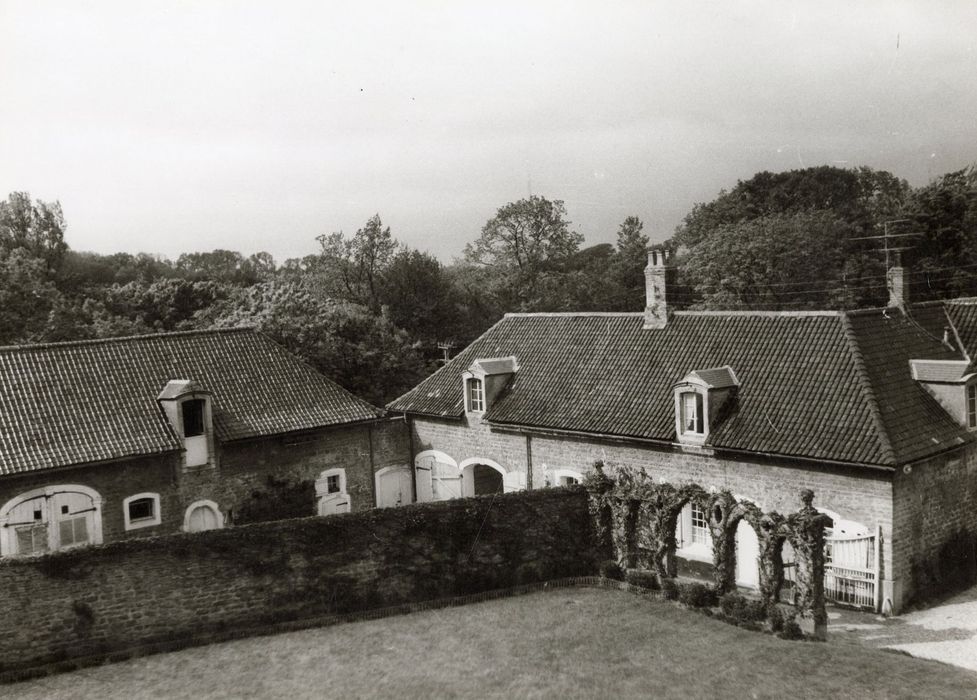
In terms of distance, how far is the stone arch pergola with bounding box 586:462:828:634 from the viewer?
18.5 m

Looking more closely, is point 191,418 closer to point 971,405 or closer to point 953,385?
point 953,385

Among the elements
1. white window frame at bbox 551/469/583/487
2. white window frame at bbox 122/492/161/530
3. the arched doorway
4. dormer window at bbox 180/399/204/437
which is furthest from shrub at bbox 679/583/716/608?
white window frame at bbox 122/492/161/530

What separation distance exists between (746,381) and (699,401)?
173 cm

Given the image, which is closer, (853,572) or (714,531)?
(714,531)

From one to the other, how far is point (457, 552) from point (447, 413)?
398 inches

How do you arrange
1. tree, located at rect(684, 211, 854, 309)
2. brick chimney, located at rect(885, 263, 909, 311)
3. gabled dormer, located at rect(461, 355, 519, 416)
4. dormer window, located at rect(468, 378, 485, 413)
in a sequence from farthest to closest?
1. tree, located at rect(684, 211, 854, 309)
2. dormer window, located at rect(468, 378, 485, 413)
3. gabled dormer, located at rect(461, 355, 519, 416)
4. brick chimney, located at rect(885, 263, 909, 311)

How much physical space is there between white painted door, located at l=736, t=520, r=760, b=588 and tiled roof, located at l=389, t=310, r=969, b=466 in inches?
94.1

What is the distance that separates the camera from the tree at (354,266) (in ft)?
194

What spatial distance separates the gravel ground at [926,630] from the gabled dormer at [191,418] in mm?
18860

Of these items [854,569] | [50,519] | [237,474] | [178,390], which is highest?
[178,390]

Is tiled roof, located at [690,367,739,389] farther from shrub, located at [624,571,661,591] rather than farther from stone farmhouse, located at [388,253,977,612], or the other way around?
shrub, located at [624,571,661,591]

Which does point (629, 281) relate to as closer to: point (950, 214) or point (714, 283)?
point (714, 283)

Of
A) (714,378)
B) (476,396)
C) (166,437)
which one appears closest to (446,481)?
(476,396)

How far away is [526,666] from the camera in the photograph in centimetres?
1680
